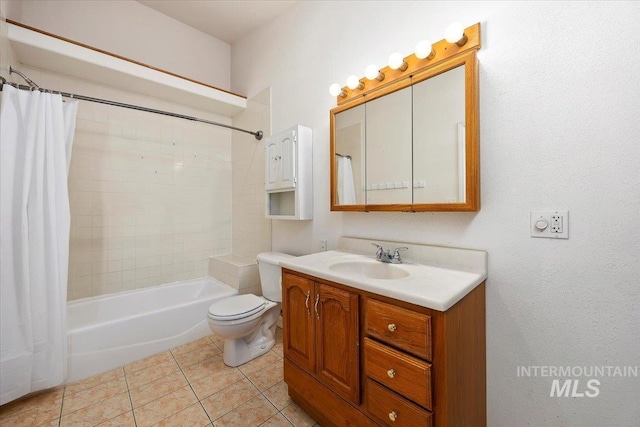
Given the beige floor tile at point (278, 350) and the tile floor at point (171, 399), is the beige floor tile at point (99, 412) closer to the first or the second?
the tile floor at point (171, 399)

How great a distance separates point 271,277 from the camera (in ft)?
6.64

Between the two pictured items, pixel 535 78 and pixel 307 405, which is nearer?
pixel 535 78

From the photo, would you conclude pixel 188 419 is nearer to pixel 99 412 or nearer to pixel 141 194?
pixel 99 412

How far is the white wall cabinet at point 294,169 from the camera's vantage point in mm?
1970

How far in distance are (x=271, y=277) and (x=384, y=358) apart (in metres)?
1.22

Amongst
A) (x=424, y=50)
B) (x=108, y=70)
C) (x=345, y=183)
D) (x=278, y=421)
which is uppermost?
(x=108, y=70)

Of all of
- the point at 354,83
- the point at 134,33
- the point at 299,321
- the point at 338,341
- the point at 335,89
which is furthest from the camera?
the point at 134,33

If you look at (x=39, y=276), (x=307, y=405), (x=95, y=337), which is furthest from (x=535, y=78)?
(x=95, y=337)

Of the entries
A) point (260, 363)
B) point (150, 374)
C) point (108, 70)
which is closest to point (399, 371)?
point (260, 363)

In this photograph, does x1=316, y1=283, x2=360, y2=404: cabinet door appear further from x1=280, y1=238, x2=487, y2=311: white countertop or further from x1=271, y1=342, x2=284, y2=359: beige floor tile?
x1=271, y1=342, x2=284, y2=359: beige floor tile

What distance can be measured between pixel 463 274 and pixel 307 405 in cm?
106

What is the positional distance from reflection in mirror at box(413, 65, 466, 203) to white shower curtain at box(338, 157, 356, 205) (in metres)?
0.43

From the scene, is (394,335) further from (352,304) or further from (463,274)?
(463,274)

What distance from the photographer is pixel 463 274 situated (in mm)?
1136
